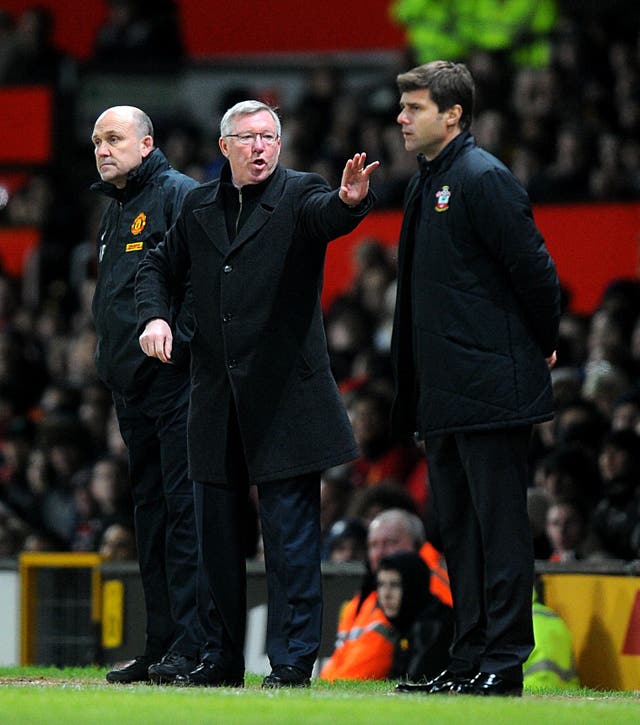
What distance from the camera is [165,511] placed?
772 cm

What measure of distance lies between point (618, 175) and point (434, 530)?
4.80 m

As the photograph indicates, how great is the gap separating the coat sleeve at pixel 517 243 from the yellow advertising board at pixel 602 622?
92.3 inches

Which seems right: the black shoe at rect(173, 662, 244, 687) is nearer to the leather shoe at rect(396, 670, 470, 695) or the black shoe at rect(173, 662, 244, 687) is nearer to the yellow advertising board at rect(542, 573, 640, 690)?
the leather shoe at rect(396, 670, 470, 695)

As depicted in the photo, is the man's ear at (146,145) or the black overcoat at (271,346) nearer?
the black overcoat at (271,346)

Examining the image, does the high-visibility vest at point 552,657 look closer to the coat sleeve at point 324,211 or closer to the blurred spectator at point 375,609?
the blurred spectator at point 375,609

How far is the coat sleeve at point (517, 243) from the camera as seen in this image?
22.0ft

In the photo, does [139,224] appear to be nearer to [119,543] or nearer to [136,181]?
[136,181]

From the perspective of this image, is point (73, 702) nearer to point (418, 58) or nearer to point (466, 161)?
point (466, 161)

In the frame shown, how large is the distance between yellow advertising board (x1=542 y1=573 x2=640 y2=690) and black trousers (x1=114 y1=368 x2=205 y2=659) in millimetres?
2237

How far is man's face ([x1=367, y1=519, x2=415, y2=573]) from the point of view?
32.4ft

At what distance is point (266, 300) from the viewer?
720cm

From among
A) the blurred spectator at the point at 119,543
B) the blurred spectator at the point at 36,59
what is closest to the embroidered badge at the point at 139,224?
the blurred spectator at the point at 119,543

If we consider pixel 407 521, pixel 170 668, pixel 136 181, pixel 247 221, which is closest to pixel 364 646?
pixel 407 521

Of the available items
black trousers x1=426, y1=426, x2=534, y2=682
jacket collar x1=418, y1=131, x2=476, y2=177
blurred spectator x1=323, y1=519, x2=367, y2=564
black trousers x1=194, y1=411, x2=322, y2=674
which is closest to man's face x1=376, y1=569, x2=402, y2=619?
blurred spectator x1=323, y1=519, x2=367, y2=564
